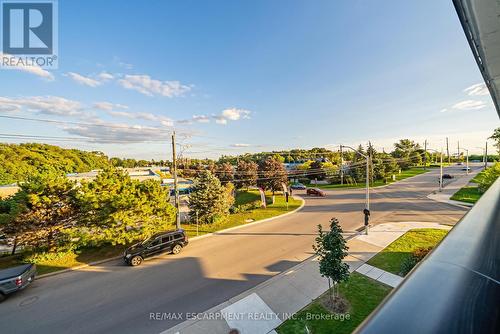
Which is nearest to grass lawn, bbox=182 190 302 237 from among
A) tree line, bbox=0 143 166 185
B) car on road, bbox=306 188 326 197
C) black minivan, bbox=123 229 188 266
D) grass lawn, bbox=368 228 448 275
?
black minivan, bbox=123 229 188 266

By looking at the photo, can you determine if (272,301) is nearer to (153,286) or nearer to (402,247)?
(153,286)

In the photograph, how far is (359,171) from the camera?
127 ft

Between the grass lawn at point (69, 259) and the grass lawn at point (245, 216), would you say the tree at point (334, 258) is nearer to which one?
the grass lawn at point (245, 216)

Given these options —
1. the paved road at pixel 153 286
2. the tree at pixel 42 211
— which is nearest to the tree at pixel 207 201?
the paved road at pixel 153 286

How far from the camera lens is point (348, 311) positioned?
22.9 feet

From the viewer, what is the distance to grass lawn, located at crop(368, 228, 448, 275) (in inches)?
384

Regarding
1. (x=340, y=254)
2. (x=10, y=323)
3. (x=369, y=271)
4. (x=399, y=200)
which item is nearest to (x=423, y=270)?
(x=340, y=254)

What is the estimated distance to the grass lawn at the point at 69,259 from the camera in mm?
11125

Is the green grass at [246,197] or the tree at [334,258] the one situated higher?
the tree at [334,258]

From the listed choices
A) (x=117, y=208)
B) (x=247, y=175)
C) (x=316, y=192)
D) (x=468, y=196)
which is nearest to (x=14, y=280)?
(x=117, y=208)

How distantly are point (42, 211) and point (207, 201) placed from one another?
10501mm

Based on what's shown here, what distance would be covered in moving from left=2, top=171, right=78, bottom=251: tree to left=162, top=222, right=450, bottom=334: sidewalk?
9461mm

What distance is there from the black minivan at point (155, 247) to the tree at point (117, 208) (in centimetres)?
96

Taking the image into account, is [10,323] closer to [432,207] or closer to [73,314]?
[73,314]
